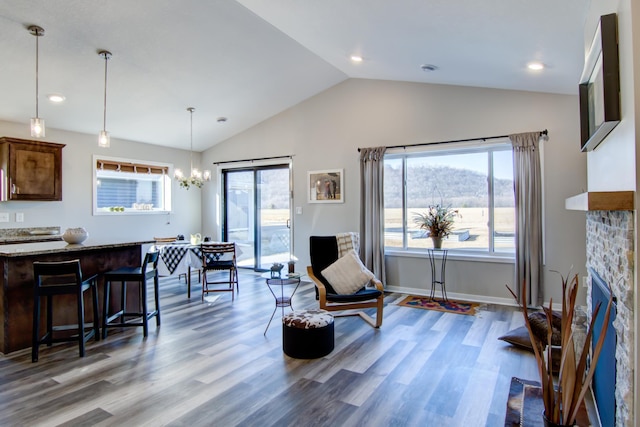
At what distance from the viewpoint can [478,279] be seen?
5.11 metres

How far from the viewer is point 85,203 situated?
6031mm

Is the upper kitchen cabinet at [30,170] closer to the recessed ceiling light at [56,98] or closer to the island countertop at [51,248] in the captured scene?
the recessed ceiling light at [56,98]

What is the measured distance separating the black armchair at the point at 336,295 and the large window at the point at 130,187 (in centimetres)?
398

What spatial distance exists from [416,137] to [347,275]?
246cm

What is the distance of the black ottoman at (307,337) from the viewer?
321 centimetres

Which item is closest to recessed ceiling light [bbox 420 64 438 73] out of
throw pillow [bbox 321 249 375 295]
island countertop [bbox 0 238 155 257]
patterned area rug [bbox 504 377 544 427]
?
throw pillow [bbox 321 249 375 295]

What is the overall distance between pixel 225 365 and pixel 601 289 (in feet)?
8.99

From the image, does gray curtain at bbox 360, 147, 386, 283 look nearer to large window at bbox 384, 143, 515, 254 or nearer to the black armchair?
large window at bbox 384, 143, 515, 254

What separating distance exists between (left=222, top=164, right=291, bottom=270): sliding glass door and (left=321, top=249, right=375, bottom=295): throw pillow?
259cm

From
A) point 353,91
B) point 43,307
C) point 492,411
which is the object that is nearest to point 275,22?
point 353,91

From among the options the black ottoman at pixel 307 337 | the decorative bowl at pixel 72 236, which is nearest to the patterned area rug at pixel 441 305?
the black ottoman at pixel 307 337

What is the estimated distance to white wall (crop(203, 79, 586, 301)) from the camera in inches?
178

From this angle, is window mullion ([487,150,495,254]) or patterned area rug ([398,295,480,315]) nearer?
patterned area rug ([398,295,480,315])

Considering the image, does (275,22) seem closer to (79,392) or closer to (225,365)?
(225,365)
